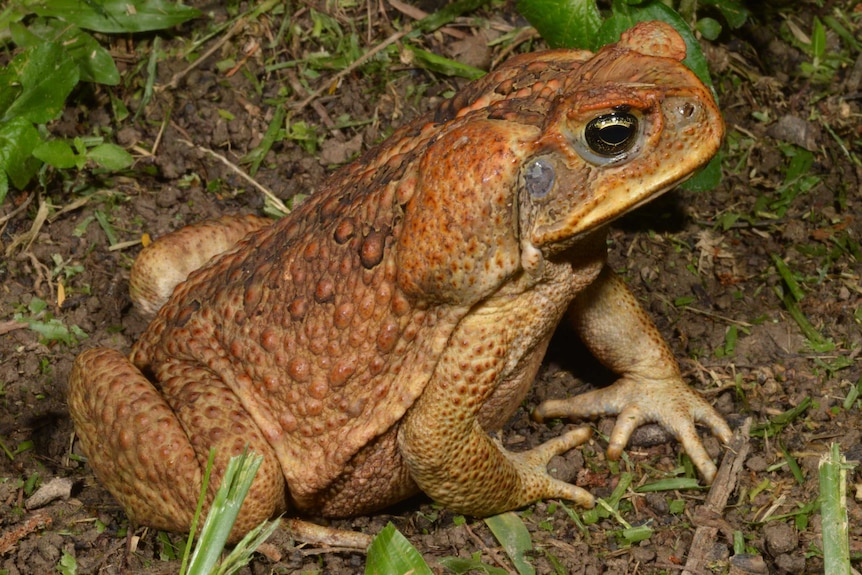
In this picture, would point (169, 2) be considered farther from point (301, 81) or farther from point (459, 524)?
point (459, 524)

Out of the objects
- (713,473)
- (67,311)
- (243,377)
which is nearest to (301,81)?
(67,311)

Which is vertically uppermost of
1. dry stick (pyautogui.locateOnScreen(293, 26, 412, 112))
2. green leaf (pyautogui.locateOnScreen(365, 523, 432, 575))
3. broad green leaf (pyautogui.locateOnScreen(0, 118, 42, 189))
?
broad green leaf (pyautogui.locateOnScreen(0, 118, 42, 189))

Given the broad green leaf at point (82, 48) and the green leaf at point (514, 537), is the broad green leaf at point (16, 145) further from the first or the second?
the green leaf at point (514, 537)

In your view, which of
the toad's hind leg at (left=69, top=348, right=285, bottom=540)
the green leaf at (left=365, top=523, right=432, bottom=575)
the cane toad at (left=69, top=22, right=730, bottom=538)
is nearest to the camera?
the cane toad at (left=69, top=22, right=730, bottom=538)

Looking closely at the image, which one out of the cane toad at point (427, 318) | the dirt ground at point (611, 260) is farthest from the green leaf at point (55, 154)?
the cane toad at point (427, 318)

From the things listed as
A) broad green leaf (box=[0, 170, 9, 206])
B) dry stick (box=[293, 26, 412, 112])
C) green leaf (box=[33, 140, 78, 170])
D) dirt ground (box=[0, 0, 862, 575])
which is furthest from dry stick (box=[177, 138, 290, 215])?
broad green leaf (box=[0, 170, 9, 206])

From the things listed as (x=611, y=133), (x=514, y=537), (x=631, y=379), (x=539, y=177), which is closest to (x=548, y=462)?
(x=514, y=537)

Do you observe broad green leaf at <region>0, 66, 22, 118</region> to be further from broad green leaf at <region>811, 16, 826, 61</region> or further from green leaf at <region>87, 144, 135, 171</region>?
broad green leaf at <region>811, 16, 826, 61</region>
